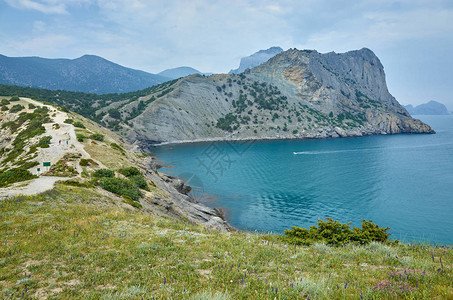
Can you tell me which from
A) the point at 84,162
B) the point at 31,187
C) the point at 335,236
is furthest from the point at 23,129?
the point at 335,236

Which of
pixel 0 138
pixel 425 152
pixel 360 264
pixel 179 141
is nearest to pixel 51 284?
pixel 360 264

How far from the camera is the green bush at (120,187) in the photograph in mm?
26219

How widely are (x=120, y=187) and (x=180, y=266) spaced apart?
72.2ft

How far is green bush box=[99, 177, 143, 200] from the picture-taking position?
26.2 meters

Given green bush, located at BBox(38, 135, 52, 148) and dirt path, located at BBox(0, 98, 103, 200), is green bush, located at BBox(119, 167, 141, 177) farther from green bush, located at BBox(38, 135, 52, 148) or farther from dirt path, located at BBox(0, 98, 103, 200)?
green bush, located at BBox(38, 135, 52, 148)

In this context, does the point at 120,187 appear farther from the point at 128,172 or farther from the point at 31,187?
the point at 31,187

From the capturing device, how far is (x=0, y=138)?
53781 millimetres

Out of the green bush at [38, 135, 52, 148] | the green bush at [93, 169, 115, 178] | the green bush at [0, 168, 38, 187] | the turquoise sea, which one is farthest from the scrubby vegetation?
the turquoise sea

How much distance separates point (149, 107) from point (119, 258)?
159 metres

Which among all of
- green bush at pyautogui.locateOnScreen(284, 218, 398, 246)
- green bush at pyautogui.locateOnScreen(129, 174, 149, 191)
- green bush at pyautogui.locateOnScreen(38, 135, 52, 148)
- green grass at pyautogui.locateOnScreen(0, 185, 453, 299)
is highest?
green bush at pyautogui.locateOnScreen(38, 135, 52, 148)

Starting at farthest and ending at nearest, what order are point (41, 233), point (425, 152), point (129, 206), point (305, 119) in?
1. point (305, 119)
2. point (425, 152)
3. point (129, 206)
4. point (41, 233)

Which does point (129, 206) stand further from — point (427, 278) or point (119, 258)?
point (427, 278)

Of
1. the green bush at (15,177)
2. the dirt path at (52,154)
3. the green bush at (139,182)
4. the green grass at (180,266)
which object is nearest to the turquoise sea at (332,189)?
the green bush at (139,182)

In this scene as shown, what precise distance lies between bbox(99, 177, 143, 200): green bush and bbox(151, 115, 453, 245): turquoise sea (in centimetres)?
2039
